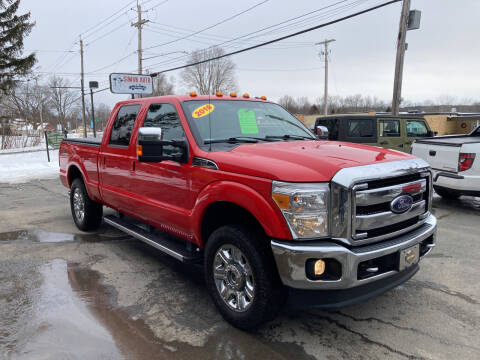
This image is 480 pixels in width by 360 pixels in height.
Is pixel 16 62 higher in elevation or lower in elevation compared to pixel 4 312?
higher

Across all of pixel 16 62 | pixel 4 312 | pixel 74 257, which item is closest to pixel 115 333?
pixel 4 312

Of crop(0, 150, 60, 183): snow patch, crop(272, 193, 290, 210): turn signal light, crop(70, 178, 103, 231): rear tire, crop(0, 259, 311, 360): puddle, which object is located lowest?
crop(0, 150, 60, 183): snow patch

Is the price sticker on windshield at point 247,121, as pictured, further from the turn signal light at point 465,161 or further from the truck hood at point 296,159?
the turn signal light at point 465,161

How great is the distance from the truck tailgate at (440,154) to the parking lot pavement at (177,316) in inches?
86.7

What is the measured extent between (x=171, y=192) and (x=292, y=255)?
1618mm

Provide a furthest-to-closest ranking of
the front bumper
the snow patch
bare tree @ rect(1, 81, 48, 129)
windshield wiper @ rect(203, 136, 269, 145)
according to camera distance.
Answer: bare tree @ rect(1, 81, 48, 129) → the snow patch → the front bumper → windshield wiper @ rect(203, 136, 269, 145)

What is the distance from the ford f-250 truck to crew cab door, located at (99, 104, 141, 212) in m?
0.27

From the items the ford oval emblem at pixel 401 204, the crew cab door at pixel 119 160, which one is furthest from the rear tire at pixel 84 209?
the ford oval emblem at pixel 401 204

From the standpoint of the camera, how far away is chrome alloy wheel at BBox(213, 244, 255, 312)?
2939mm

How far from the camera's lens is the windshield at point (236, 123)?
362 cm

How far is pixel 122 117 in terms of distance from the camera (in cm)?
485

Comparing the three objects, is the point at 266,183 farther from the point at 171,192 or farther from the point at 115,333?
the point at 115,333

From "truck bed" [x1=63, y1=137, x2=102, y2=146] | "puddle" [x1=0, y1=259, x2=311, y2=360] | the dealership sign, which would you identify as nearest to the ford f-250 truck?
"puddle" [x1=0, y1=259, x2=311, y2=360]

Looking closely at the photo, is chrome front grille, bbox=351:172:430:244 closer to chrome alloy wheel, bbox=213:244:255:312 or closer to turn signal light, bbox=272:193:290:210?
turn signal light, bbox=272:193:290:210
